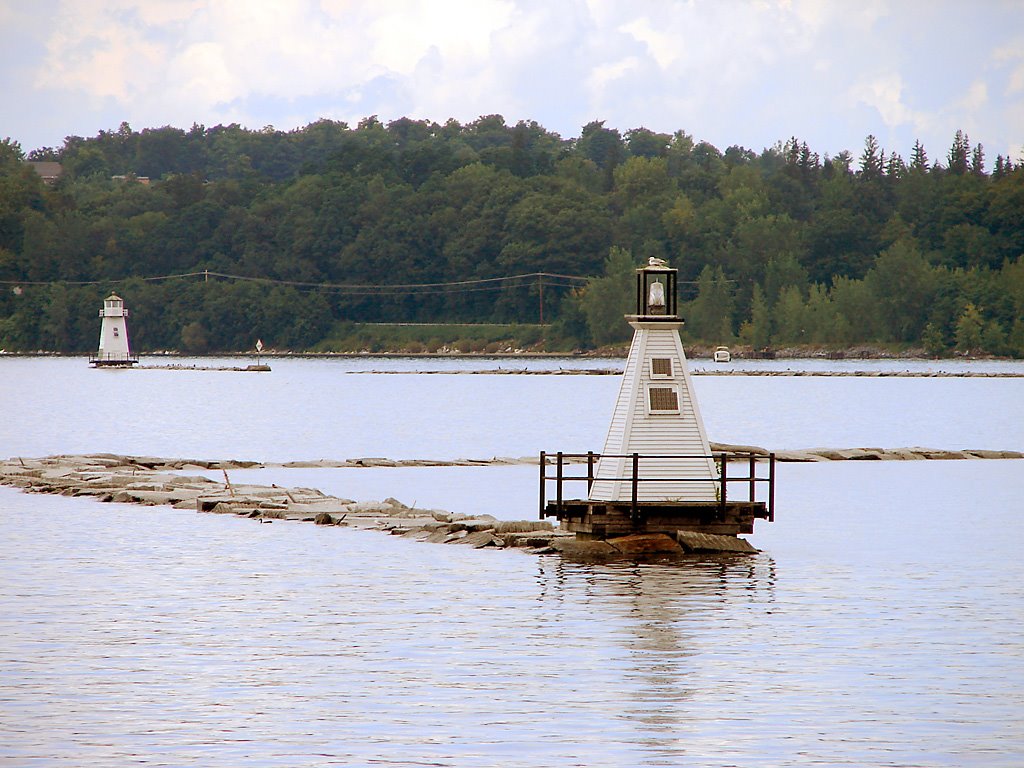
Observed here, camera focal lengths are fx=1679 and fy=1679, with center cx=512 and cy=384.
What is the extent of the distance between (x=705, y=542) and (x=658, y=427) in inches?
155

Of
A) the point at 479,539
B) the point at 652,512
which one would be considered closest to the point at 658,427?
the point at 652,512

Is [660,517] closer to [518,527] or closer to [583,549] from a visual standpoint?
[583,549]

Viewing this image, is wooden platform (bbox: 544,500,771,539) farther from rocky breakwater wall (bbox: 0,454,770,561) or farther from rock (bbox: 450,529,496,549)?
rock (bbox: 450,529,496,549)

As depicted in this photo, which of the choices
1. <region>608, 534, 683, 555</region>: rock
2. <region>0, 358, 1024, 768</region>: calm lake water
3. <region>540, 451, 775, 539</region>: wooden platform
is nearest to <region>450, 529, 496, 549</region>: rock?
<region>0, 358, 1024, 768</region>: calm lake water

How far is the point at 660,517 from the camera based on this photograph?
37688mm

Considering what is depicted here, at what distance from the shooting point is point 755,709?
1000 inches

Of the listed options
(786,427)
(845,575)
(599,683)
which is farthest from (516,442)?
(599,683)

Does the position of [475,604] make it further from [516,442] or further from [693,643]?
[516,442]

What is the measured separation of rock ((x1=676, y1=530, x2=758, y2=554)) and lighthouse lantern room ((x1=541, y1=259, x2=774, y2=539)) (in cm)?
→ 36

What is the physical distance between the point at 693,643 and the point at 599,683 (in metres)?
3.89

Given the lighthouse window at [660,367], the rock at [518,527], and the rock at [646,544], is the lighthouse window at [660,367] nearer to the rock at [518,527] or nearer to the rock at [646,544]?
the rock at [646,544]

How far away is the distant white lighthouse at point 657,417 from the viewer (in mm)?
36469

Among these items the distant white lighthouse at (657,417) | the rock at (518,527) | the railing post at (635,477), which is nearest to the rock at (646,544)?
the railing post at (635,477)

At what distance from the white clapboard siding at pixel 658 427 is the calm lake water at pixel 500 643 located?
7.62 feet
